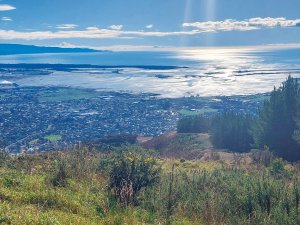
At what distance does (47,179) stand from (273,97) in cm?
2822

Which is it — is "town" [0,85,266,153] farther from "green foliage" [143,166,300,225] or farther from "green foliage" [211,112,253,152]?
"green foliage" [143,166,300,225]

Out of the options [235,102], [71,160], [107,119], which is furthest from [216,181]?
[235,102]

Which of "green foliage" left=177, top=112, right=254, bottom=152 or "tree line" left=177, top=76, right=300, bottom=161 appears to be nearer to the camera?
"tree line" left=177, top=76, right=300, bottom=161

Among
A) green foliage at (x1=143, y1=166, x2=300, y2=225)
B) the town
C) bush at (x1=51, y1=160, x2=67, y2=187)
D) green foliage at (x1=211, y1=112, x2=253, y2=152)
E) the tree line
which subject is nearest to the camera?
green foliage at (x1=143, y1=166, x2=300, y2=225)

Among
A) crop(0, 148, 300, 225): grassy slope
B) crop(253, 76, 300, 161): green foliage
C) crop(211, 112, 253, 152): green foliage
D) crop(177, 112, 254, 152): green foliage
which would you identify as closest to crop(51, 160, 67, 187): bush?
crop(0, 148, 300, 225): grassy slope

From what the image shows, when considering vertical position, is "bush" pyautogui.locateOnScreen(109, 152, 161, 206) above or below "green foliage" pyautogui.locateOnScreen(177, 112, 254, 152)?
above

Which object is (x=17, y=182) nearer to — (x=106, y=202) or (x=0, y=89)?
(x=106, y=202)

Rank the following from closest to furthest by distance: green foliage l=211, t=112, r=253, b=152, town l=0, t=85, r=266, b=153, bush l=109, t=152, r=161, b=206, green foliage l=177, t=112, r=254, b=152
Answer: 1. bush l=109, t=152, r=161, b=206
2. green foliage l=177, t=112, r=254, b=152
3. green foliage l=211, t=112, r=253, b=152
4. town l=0, t=85, r=266, b=153

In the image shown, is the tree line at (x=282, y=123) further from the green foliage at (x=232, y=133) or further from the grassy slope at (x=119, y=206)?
the grassy slope at (x=119, y=206)

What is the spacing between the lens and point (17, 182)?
9.99 metres

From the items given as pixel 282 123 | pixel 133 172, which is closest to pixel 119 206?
pixel 133 172

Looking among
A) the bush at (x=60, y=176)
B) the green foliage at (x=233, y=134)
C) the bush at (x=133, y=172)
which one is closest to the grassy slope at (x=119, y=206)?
the bush at (x=60, y=176)

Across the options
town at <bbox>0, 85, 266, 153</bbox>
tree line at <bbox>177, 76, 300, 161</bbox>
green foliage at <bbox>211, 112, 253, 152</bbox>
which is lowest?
town at <bbox>0, 85, 266, 153</bbox>

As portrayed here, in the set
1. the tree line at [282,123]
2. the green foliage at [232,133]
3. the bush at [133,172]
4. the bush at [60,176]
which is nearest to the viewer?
the bush at [60,176]
